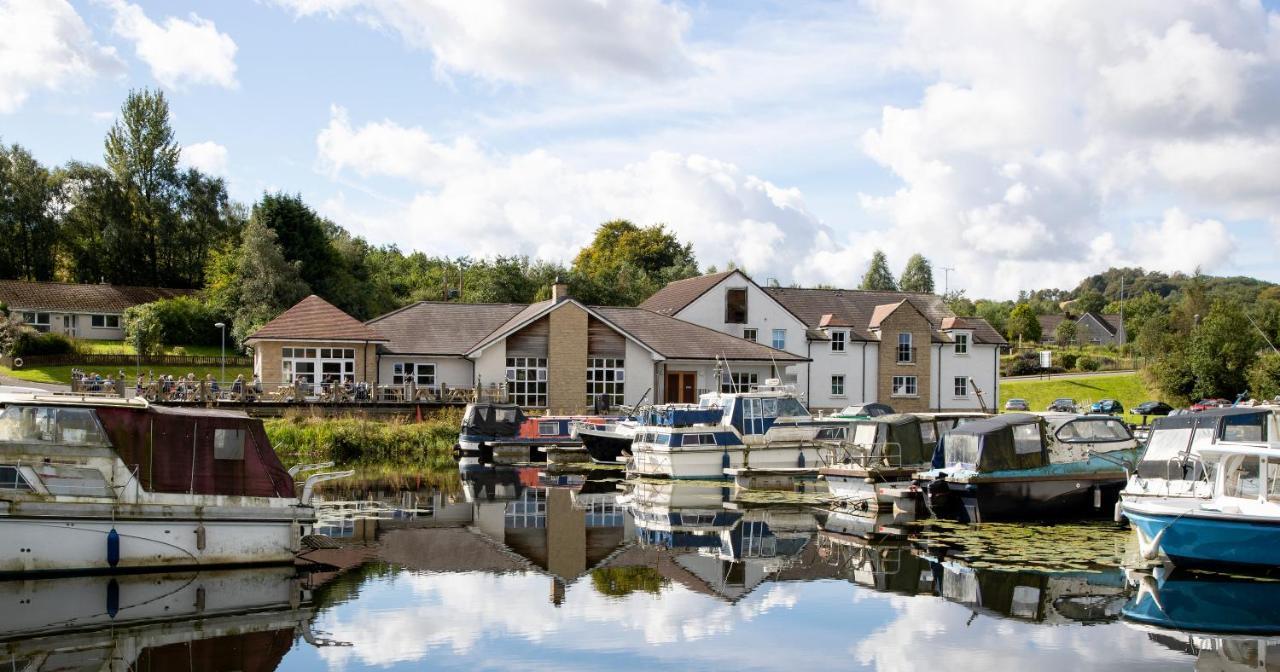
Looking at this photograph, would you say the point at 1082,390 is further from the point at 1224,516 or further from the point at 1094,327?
the point at 1094,327

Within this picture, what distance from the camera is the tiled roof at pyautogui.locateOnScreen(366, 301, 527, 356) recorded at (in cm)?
4653

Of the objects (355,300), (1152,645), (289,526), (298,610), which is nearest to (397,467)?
(289,526)

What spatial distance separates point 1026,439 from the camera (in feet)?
74.1

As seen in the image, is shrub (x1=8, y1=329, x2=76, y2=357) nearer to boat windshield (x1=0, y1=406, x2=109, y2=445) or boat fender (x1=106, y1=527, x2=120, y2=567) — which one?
boat windshield (x1=0, y1=406, x2=109, y2=445)

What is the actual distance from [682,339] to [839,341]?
9631mm

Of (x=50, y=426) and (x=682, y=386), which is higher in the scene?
(x=50, y=426)

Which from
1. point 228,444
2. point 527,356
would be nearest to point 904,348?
point 527,356

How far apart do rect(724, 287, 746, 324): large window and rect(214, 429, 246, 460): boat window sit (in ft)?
124

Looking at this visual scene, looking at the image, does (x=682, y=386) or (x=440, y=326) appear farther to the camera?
(x=440, y=326)

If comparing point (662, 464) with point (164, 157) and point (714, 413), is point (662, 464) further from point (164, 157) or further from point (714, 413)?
point (164, 157)

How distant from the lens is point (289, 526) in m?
17.0

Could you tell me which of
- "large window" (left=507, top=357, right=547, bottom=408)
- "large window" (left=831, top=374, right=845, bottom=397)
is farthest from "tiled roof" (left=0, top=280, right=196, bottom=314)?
"large window" (left=831, top=374, right=845, bottom=397)

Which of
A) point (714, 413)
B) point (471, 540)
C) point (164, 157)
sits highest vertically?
point (164, 157)

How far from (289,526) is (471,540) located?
177 inches
